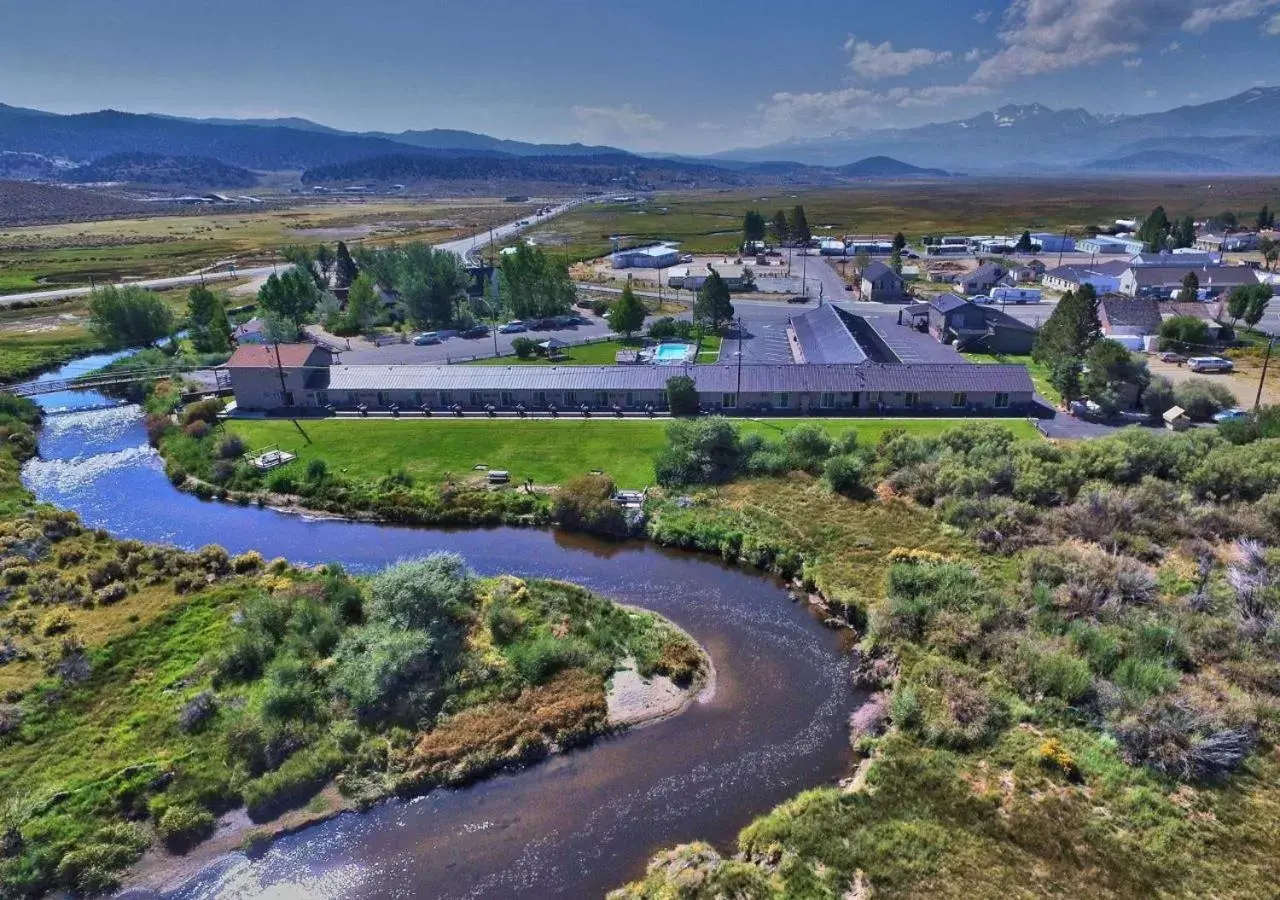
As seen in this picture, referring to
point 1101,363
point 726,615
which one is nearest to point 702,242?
point 1101,363

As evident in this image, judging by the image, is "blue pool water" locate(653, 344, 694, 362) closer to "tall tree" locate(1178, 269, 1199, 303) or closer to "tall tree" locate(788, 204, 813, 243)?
"tall tree" locate(1178, 269, 1199, 303)

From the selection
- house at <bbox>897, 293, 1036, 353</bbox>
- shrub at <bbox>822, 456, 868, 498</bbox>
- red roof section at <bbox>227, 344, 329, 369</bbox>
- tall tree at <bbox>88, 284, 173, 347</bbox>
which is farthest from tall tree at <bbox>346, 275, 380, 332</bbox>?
house at <bbox>897, 293, 1036, 353</bbox>

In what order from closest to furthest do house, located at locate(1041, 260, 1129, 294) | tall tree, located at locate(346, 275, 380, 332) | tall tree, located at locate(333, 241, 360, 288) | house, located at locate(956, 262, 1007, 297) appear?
tall tree, located at locate(346, 275, 380, 332) < house, located at locate(956, 262, 1007, 297) < house, located at locate(1041, 260, 1129, 294) < tall tree, located at locate(333, 241, 360, 288)

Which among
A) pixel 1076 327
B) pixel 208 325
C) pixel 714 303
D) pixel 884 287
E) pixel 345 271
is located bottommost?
pixel 208 325

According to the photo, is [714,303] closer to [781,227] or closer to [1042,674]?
[1042,674]

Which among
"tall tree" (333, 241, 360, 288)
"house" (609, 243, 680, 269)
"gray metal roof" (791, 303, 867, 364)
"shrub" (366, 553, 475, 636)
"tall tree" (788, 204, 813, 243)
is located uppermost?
"tall tree" (788, 204, 813, 243)

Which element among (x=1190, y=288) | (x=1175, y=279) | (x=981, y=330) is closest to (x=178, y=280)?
(x=981, y=330)

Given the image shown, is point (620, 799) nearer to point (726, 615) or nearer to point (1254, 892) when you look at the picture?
point (726, 615)
